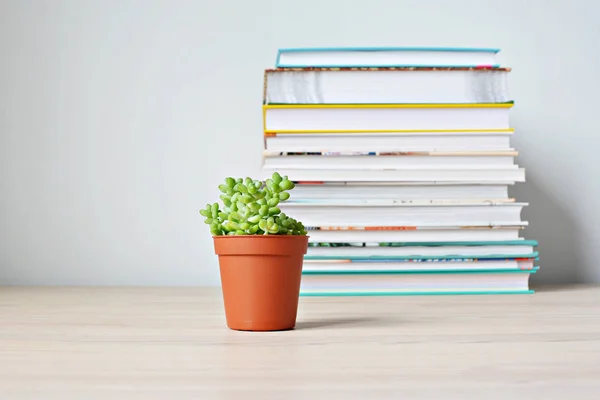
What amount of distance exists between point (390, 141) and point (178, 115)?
1.71 ft

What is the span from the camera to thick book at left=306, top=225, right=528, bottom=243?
1164mm

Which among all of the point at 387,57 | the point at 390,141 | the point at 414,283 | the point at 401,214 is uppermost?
the point at 387,57

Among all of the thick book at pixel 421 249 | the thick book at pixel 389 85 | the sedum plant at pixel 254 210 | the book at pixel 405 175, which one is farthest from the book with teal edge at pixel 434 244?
the sedum plant at pixel 254 210

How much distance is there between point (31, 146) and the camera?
1489 millimetres

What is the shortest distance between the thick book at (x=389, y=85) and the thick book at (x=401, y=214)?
18 centimetres

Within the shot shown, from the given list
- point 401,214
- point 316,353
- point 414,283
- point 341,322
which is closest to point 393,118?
point 401,214

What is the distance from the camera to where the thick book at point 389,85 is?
1177mm

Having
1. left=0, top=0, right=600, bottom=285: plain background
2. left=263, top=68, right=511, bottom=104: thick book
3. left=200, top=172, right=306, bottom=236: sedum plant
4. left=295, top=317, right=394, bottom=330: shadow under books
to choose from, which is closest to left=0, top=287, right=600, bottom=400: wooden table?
left=295, top=317, right=394, bottom=330: shadow under books

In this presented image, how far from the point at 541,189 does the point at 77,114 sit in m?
1.01

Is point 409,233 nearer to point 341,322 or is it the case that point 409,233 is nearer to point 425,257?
point 425,257

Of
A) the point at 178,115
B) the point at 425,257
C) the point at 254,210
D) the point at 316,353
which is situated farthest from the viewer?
the point at 178,115

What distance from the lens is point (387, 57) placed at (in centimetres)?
121

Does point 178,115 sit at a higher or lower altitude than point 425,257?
higher

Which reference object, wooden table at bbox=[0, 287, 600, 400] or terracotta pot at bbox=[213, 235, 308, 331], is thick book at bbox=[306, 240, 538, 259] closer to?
wooden table at bbox=[0, 287, 600, 400]
